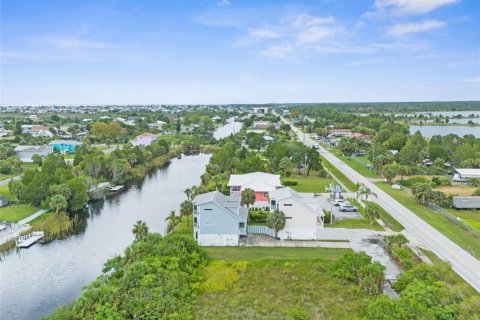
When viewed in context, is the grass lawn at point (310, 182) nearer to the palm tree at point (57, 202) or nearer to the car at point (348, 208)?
the car at point (348, 208)

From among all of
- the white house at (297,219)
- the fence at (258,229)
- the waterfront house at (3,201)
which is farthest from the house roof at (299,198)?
the waterfront house at (3,201)

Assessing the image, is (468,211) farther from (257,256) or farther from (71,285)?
(71,285)

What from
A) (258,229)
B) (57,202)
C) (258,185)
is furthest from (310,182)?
(57,202)

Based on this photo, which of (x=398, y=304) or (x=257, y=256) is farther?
(x=257, y=256)

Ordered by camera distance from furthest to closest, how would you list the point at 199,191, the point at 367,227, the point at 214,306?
the point at 199,191, the point at 367,227, the point at 214,306

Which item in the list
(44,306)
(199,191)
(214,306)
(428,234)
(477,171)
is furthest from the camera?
Result: (477,171)

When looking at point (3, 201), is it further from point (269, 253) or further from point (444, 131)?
point (444, 131)

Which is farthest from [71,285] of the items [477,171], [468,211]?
[477,171]
